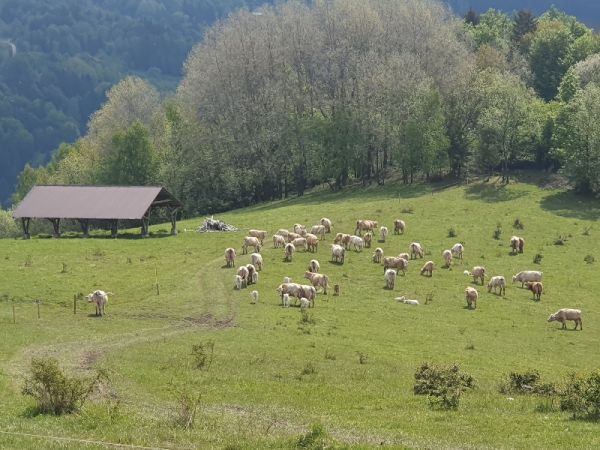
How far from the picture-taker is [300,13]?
366 ft

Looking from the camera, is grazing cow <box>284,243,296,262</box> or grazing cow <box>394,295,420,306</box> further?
grazing cow <box>284,243,296,262</box>

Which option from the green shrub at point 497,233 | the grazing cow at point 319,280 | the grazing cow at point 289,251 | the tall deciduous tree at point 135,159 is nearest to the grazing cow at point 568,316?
the grazing cow at point 319,280

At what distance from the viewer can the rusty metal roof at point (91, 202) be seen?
246 feet

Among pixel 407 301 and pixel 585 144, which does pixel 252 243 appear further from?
pixel 585 144

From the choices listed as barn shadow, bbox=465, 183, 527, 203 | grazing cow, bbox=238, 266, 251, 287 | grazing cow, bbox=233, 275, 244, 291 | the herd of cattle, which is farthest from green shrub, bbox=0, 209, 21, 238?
grazing cow, bbox=233, 275, 244, 291

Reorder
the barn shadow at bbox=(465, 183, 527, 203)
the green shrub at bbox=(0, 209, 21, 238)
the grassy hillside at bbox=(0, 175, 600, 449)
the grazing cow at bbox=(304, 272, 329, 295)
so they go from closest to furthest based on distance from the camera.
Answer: the grassy hillside at bbox=(0, 175, 600, 449) < the grazing cow at bbox=(304, 272, 329, 295) < the barn shadow at bbox=(465, 183, 527, 203) < the green shrub at bbox=(0, 209, 21, 238)

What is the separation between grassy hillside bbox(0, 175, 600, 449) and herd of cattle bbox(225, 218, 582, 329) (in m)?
0.83

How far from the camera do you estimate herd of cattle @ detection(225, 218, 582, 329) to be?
1832 inches

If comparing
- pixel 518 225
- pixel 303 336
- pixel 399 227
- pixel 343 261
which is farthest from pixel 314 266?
pixel 518 225

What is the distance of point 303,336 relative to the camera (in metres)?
38.6

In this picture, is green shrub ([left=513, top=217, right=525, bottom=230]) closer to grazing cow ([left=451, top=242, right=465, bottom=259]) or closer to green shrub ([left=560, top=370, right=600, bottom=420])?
grazing cow ([left=451, top=242, right=465, bottom=259])

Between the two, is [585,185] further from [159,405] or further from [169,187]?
[159,405]

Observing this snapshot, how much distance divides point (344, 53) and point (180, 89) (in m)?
26.0

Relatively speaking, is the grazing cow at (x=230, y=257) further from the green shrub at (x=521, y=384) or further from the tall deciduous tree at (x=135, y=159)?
the tall deciduous tree at (x=135, y=159)
